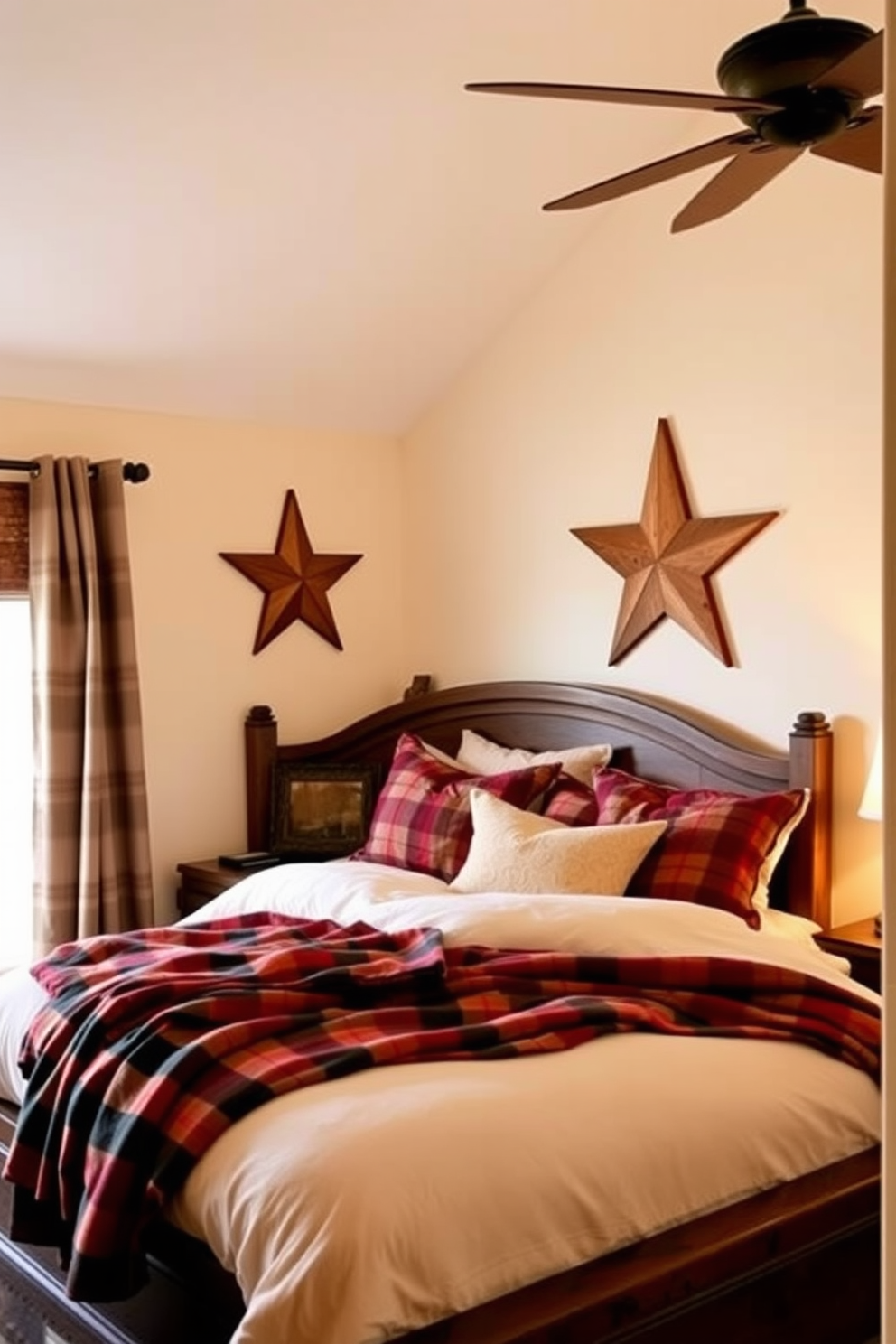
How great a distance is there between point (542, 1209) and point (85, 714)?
8.06ft

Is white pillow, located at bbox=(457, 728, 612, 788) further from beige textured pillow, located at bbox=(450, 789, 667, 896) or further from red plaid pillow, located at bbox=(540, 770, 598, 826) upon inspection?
beige textured pillow, located at bbox=(450, 789, 667, 896)

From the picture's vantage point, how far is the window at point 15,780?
13.7 ft

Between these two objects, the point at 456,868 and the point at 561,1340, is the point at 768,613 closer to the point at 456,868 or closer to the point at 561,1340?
the point at 456,868

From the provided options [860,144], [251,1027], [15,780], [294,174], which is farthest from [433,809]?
[860,144]

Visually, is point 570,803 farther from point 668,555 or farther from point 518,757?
point 668,555

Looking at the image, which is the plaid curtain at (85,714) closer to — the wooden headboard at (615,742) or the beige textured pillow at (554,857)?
the wooden headboard at (615,742)

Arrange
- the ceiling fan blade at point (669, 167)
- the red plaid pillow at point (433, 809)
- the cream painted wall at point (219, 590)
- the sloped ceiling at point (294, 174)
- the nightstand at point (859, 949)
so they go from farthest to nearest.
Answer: the cream painted wall at point (219, 590)
the red plaid pillow at point (433, 809)
the nightstand at point (859, 949)
the sloped ceiling at point (294, 174)
the ceiling fan blade at point (669, 167)

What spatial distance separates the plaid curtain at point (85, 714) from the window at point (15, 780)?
11 cm

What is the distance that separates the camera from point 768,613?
3.84 metres

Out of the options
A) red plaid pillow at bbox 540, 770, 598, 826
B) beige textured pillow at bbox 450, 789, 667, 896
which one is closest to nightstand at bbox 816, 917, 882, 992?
beige textured pillow at bbox 450, 789, 667, 896

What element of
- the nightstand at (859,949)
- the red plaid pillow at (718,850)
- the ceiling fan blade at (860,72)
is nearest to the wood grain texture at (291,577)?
the red plaid pillow at (718,850)

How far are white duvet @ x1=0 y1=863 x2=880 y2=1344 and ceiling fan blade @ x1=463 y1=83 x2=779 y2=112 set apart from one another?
1575mm

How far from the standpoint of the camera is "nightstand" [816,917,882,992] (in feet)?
10.9

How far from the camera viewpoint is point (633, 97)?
6.84 feet
